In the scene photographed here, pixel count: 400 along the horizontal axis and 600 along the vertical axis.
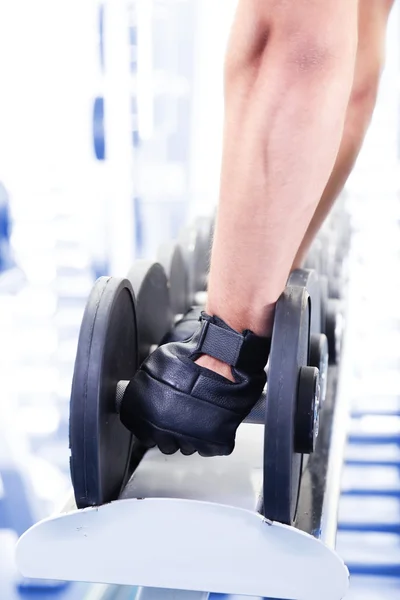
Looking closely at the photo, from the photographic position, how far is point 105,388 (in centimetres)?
82

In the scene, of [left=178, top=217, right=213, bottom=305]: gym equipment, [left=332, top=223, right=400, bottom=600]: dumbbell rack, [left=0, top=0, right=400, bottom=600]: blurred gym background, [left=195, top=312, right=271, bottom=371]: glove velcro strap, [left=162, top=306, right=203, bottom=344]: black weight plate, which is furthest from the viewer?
[left=0, top=0, right=400, bottom=600]: blurred gym background

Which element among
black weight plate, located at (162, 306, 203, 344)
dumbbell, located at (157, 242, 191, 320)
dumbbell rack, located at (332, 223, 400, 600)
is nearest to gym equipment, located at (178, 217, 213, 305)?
dumbbell, located at (157, 242, 191, 320)

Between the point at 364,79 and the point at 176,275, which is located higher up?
the point at 364,79

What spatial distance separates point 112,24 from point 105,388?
3241 mm

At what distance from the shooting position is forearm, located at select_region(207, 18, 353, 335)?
2.39ft

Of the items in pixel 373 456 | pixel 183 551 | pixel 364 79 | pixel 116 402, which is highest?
pixel 364 79

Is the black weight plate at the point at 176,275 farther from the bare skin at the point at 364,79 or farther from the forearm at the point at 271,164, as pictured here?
the forearm at the point at 271,164

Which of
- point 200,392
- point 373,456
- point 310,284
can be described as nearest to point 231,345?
point 200,392

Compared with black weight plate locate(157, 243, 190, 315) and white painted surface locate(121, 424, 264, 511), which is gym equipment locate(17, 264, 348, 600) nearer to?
white painted surface locate(121, 424, 264, 511)

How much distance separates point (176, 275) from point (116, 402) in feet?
2.07

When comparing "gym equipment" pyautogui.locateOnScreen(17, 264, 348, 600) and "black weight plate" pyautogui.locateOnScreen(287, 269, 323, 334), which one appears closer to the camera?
"gym equipment" pyautogui.locateOnScreen(17, 264, 348, 600)

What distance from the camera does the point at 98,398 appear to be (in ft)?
2.58

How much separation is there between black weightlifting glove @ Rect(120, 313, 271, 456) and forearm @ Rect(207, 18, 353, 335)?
0.12 feet

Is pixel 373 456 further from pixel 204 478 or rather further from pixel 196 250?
pixel 196 250
